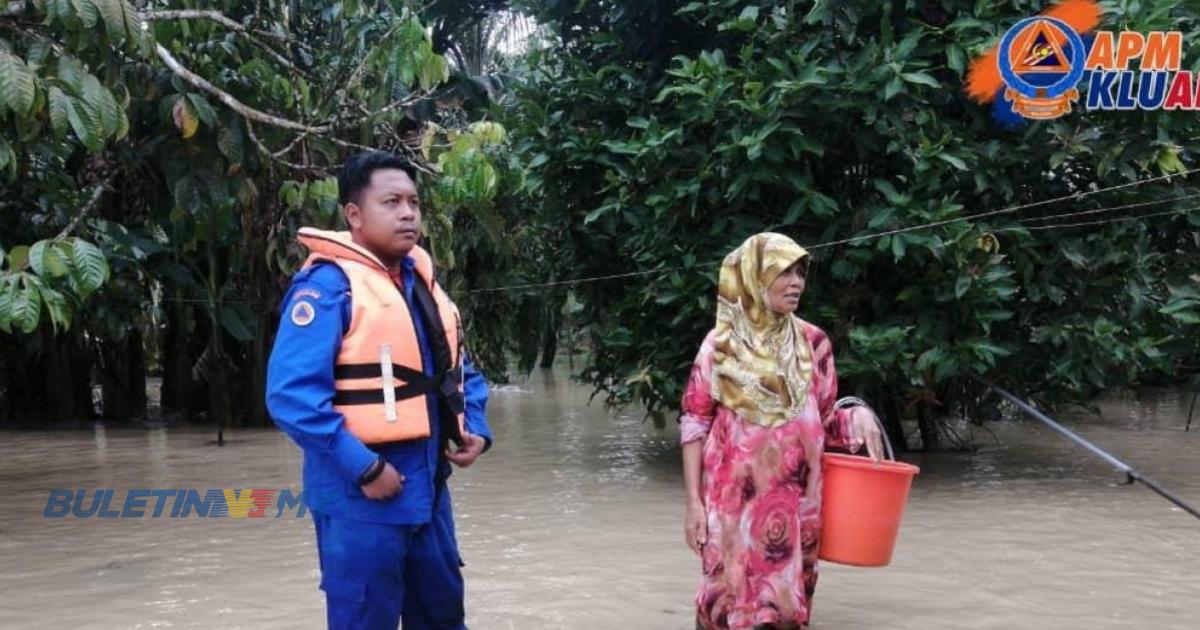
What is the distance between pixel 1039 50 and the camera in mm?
7184

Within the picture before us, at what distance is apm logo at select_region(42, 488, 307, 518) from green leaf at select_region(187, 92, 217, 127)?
8.75 ft

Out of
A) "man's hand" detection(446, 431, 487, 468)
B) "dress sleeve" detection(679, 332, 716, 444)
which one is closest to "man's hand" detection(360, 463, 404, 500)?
"man's hand" detection(446, 431, 487, 468)

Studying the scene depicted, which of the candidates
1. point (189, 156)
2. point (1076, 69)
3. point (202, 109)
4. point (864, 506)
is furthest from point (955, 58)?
point (189, 156)

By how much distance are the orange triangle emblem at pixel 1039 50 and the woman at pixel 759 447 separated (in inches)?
161

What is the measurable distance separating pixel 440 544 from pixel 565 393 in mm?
16498

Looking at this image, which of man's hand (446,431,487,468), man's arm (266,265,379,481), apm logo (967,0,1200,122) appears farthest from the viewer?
apm logo (967,0,1200,122)

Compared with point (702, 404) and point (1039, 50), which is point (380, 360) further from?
point (1039, 50)

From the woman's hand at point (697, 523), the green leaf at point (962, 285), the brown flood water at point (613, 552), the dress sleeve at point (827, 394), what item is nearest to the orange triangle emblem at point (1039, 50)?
the green leaf at point (962, 285)

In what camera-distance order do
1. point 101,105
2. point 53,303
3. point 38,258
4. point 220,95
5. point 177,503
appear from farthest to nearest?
point 177,503 → point 220,95 → point 53,303 → point 38,258 → point 101,105

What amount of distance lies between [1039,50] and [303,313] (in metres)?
6.04

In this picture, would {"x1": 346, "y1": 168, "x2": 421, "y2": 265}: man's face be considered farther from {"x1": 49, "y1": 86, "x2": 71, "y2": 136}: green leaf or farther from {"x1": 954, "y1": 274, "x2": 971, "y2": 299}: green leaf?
{"x1": 954, "y1": 274, "x2": 971, "y2": 299}: green leaf

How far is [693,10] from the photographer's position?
7.95 metres

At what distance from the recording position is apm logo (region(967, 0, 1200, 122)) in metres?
6.93

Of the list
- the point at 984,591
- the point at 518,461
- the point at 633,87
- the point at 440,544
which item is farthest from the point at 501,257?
the point at 440,544
